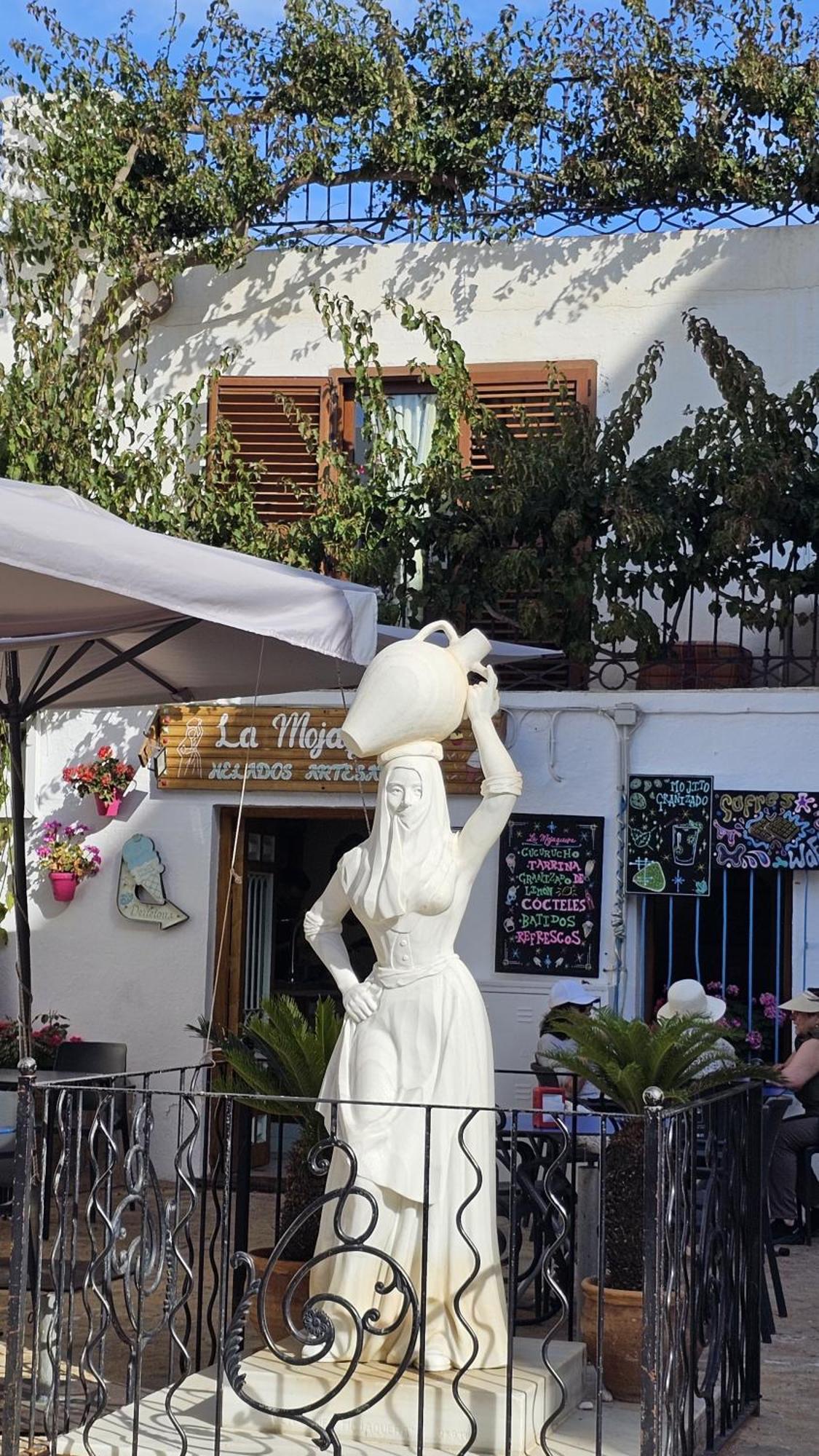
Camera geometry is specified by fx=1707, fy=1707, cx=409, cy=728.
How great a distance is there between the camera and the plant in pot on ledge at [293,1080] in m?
5.79

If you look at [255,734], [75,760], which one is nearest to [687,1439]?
[255,734]

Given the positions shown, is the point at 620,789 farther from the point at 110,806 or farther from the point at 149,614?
the point at 149,614

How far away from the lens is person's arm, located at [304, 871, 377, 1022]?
205 inches

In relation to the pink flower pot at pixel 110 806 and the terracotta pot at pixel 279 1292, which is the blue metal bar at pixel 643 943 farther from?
the terracotta pot at pixel 279 1292

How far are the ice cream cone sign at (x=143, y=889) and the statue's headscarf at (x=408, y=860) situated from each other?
234 inches

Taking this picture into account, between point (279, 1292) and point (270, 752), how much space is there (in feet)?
17.4

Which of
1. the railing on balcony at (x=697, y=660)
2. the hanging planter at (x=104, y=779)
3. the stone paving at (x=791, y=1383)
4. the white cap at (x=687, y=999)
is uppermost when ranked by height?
the railing on balcony at (x=697, y=660)

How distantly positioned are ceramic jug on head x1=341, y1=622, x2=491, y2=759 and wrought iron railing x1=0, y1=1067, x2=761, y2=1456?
1121 mm

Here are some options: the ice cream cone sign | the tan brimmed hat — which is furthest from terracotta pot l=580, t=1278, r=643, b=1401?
the ice cream cone sign

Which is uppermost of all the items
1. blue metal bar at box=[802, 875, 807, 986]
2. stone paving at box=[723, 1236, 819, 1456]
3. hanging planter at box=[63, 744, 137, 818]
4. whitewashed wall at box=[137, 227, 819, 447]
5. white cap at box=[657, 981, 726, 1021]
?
whitewashed wall at box=[137, 227, 819, 447]

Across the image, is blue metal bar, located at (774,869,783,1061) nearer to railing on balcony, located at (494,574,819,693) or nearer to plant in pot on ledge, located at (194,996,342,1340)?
railing on balcony, located at (494,574,819,693)

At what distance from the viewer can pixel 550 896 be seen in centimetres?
1046

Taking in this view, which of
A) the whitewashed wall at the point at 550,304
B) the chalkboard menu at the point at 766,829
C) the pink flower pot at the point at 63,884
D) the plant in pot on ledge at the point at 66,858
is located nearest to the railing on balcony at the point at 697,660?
the chalkboard menu at the point at 766,829

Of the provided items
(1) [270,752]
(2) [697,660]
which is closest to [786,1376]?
(2) [697,660]
